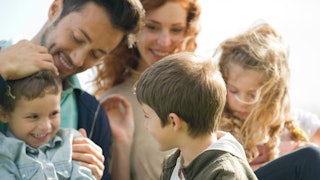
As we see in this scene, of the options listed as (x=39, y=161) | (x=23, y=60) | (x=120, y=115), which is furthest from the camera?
(x=120, y=115)

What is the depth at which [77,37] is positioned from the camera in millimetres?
3271

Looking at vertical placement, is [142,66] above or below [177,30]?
below

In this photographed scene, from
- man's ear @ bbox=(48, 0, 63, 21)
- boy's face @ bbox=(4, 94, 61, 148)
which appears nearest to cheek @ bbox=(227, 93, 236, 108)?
man's ear @ bbox=(48, 0, 63, 21)

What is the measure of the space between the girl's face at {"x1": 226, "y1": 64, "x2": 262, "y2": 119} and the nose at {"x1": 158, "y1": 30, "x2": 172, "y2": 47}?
38cm

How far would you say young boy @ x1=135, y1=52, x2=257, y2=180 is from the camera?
2559 millimetres

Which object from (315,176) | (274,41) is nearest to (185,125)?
(315,176)

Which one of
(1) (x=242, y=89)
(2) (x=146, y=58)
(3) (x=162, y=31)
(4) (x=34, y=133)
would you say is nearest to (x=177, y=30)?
(3) (x=162, y=31)

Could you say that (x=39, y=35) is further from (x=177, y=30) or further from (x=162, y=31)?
(x=177, y=30)

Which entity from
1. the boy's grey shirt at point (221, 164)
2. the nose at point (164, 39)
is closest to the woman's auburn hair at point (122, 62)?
the nose at point (164, 39)

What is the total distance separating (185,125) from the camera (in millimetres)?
2621

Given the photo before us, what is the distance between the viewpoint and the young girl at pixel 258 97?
3.85 metres

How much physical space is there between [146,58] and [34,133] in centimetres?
122

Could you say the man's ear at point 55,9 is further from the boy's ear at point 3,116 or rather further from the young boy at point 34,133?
the boy's ear at point 3,116

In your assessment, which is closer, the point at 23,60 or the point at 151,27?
the point at 23,60
